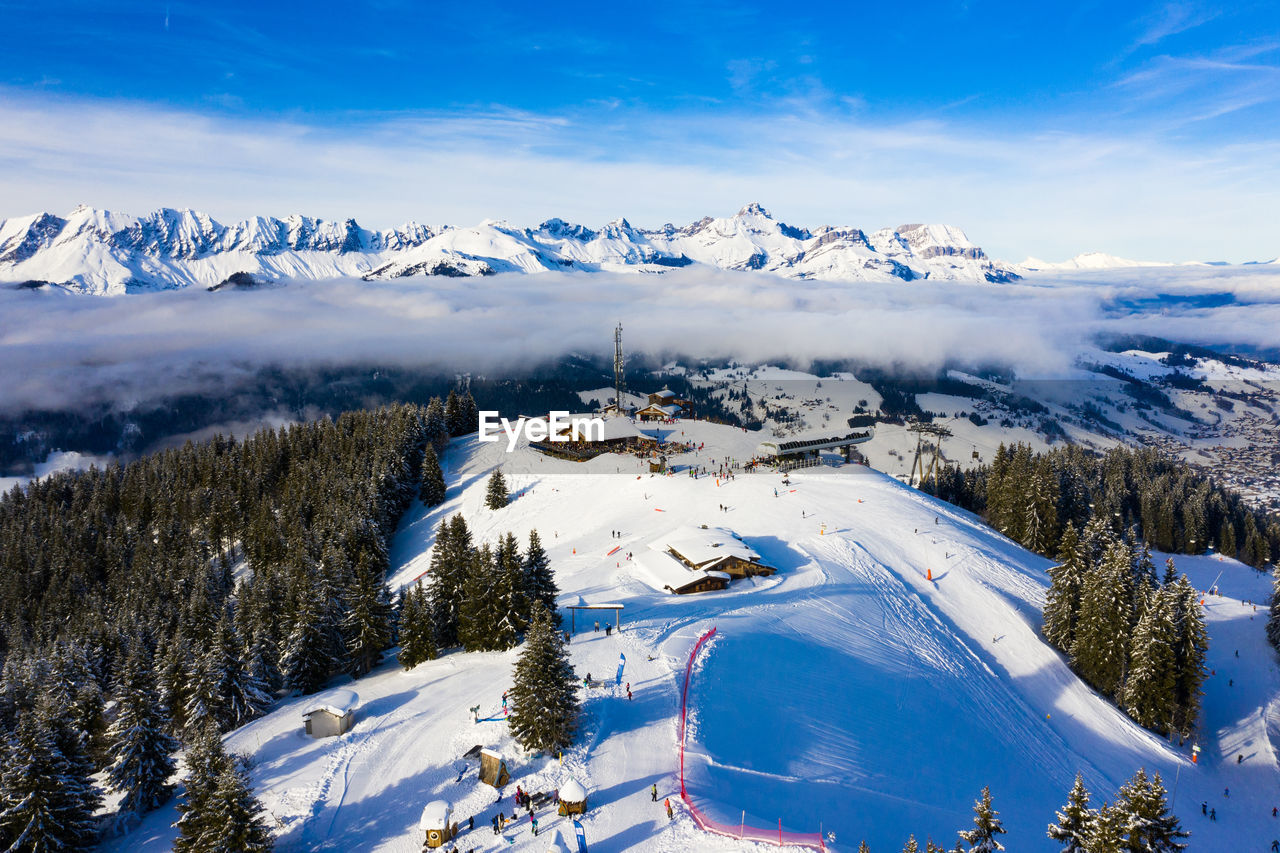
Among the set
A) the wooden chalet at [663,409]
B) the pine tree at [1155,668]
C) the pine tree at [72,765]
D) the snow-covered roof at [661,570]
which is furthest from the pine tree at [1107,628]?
the wooden chalet at [663,409]

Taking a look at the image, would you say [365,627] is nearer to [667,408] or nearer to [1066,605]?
[1066,605]

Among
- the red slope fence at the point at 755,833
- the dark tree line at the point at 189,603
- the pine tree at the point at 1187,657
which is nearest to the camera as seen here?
the red slope fence at the point at 755,833

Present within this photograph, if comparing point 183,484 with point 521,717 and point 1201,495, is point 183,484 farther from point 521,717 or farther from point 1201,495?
point 1201,495

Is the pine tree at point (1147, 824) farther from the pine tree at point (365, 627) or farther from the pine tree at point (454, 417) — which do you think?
the pine tree at point (454, 417)

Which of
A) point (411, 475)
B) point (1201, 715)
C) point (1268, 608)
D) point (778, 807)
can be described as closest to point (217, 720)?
point (778, 807)

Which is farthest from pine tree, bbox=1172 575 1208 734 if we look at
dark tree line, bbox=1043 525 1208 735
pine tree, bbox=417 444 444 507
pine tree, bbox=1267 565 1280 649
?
pine tree, bbox=417 444 444 507

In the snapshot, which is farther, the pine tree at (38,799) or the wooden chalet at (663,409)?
the wooden chalet at (663,409)

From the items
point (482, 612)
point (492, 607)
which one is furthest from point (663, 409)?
point (482, 612)
